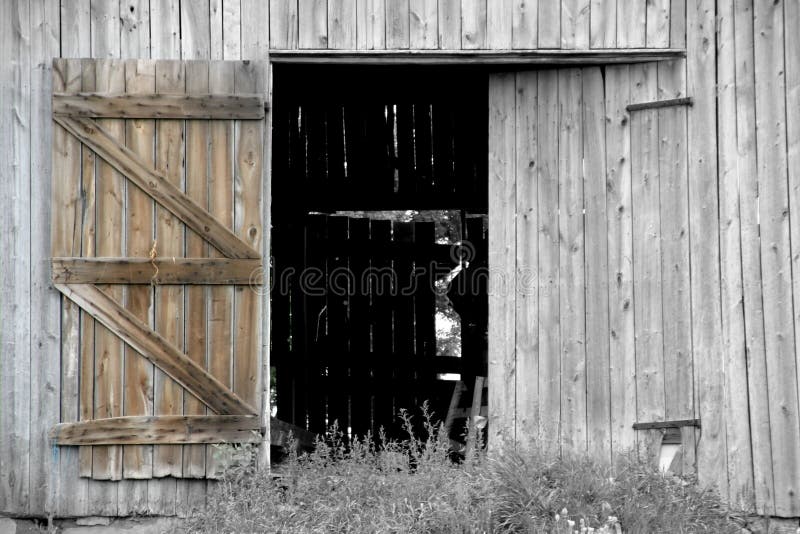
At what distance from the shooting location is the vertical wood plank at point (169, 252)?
18.1 feet

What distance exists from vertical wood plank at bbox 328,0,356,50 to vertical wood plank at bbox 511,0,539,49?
106 centimetres

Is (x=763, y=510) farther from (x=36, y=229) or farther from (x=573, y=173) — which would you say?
(x=36, y=229)

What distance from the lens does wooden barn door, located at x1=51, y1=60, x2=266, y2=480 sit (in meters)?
5.50

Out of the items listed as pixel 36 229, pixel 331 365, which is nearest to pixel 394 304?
pixel 331 365

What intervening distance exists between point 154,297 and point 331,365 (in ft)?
12.8

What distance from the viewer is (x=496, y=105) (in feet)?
19.5

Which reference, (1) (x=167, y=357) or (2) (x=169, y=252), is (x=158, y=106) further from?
(1) (x=167, y=357)

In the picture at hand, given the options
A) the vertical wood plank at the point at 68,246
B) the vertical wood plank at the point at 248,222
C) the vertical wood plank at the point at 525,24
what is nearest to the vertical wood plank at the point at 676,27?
the vertical wood plank at the point at 525,24

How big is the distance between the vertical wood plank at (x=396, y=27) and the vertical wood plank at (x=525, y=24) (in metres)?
0.71

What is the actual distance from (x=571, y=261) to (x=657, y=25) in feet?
5.47

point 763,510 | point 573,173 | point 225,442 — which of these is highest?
point 573,173

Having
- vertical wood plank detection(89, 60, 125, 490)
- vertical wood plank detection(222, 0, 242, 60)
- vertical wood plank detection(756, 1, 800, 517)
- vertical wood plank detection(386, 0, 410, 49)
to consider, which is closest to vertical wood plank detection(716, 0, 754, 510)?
vertical wood plank detection(756, 1, 800, 517)

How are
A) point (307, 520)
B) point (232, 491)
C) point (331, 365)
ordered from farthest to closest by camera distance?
point (331, 365) < point (232, 491) < point (307, 520)

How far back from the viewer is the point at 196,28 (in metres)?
5.64
